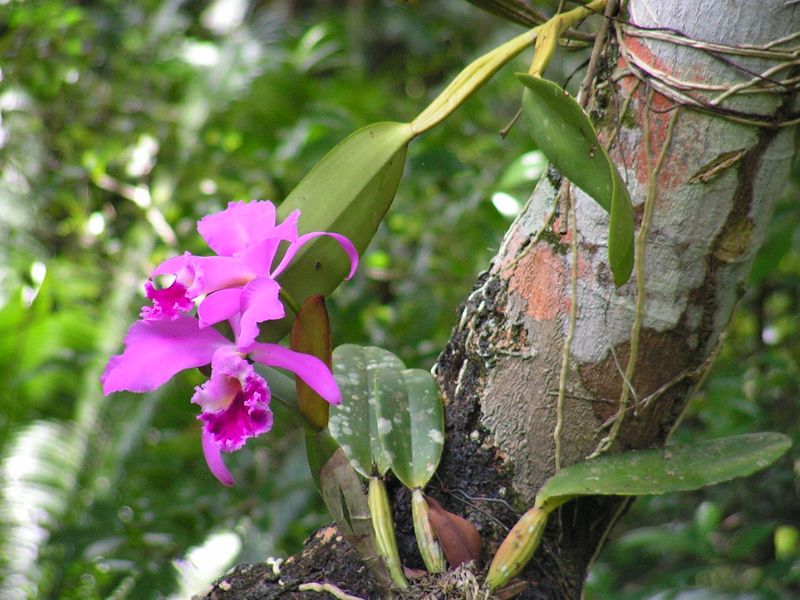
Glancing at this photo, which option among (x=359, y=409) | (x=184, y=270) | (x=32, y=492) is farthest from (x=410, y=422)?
(x=32, y=492)

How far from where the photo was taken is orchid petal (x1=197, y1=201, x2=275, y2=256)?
0.61 metres

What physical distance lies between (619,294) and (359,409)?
0.83ft

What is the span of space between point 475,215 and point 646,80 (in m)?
0.87

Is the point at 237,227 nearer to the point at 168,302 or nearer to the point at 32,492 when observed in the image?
the point at 168,302

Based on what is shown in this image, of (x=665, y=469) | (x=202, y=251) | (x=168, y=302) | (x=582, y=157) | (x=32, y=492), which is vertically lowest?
(x=32, y=492)

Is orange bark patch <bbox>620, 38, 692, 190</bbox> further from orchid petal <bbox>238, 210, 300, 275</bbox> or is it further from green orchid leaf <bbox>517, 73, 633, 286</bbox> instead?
orchid petal <bbox>238, 210, 300, 275</bbox>

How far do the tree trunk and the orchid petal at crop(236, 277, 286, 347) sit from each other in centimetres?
24

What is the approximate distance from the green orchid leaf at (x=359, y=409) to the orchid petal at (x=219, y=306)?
7.5 inches

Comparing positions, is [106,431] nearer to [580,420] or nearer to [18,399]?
[18,399]

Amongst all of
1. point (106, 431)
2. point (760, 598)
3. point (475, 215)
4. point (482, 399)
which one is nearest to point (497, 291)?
point (482, 399)

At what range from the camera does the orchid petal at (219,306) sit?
22.8 inches

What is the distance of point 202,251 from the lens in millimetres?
1509

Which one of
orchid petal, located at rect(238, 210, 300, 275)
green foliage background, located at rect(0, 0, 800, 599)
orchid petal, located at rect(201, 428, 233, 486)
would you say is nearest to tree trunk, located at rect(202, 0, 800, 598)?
orchid petal, located at rect(201, 428, 233, 486)

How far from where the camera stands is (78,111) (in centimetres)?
220
